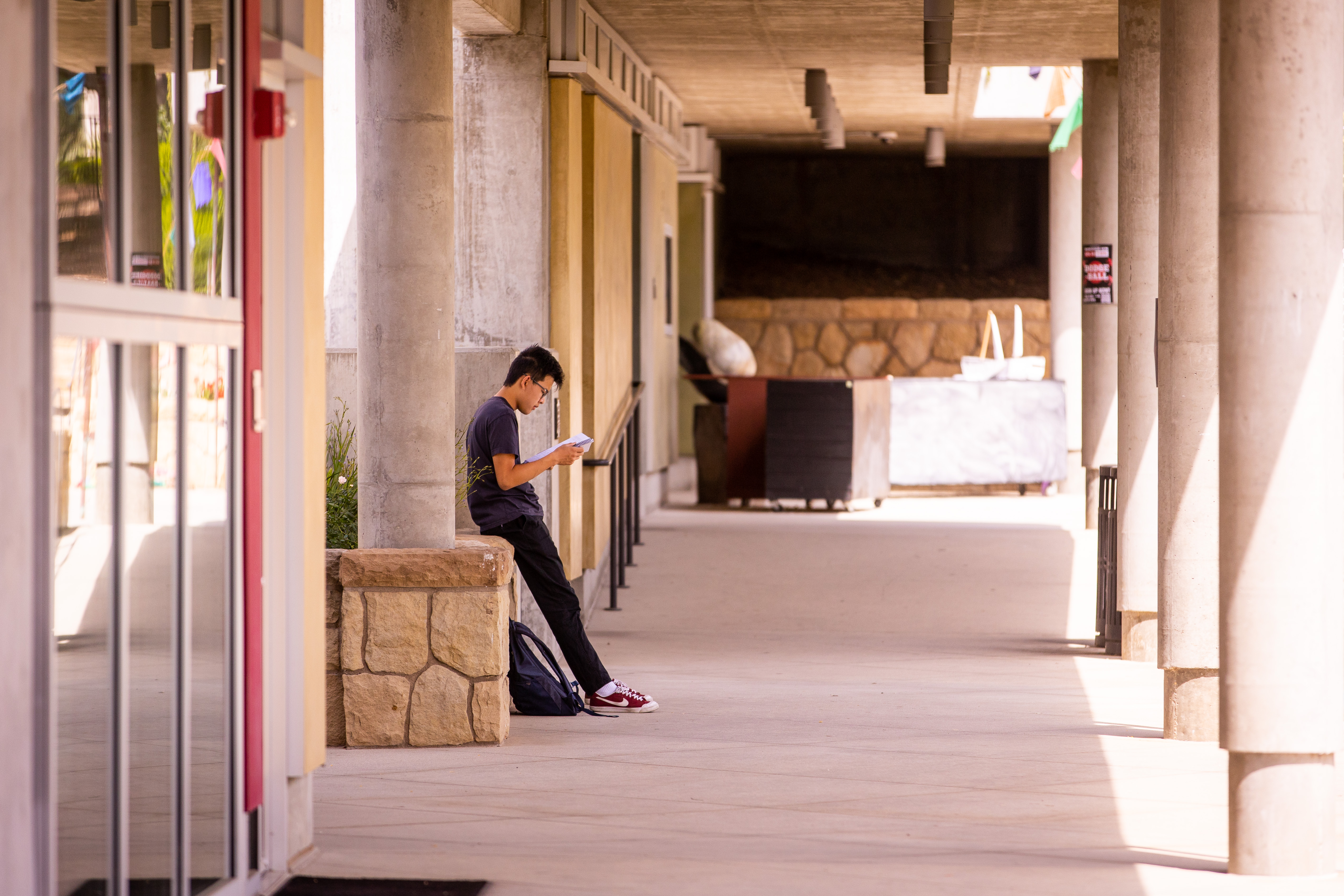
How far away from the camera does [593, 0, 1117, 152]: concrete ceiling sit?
10406mm

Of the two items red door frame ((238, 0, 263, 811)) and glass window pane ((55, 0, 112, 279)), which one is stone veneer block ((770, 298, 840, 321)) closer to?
red door frame ((238, 0, 263, 811))

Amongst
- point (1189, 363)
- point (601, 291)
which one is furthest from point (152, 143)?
point (601, 291)

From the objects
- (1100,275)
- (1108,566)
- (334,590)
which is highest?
(1100,275)

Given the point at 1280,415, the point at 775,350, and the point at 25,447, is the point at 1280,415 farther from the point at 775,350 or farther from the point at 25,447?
the point at 775,350

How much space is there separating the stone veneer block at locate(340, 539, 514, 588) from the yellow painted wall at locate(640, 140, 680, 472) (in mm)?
7043

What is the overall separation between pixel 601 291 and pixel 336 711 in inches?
194

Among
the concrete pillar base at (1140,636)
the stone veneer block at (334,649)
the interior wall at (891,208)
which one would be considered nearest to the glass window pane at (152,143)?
the stone veneer block at (334,649)

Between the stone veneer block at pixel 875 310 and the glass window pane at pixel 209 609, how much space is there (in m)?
16.1

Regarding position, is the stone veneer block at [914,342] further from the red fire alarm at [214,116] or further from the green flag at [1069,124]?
the red fire alarm at [214,116]

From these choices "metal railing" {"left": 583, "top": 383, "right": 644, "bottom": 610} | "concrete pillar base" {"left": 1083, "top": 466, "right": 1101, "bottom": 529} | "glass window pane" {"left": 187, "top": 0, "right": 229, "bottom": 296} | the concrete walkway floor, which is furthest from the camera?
"concrete pillar base" {"left": 1083, "top": 466, "right": 1101, "bottom": 529}

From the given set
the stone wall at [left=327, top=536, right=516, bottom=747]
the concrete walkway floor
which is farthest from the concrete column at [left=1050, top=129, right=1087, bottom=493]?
the stone wall at [left=327, top=536, right=516, bottom=747]

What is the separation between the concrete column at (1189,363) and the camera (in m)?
5.98

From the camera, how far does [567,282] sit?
29.8ft

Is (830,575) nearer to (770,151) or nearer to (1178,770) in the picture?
(1178,770)
